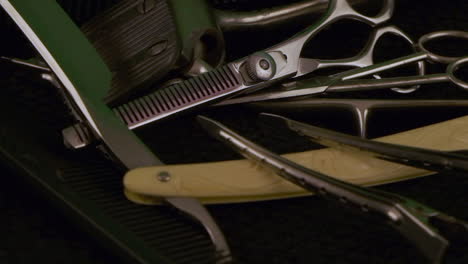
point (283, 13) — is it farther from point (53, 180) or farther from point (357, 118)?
point (53, 180)

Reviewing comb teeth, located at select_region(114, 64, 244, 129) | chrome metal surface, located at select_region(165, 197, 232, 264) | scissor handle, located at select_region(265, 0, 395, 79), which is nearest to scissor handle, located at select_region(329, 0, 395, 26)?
scissor handle, located at select_region(265, 0, 395, 79)

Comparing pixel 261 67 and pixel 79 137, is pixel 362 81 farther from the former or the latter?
pixel 79 137

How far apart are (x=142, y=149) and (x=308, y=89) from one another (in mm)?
135

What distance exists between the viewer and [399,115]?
0.53 meters

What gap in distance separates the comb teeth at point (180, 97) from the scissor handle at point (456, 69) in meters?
0.16

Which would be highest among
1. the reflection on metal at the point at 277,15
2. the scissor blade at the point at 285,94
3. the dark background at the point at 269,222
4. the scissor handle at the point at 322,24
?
the reflection on metal at the point at 277,15

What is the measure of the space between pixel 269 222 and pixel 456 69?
22 cm

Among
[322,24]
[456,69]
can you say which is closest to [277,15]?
[322,24]

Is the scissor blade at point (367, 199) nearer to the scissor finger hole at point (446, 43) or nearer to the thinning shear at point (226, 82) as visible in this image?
the thinning shear at point (226, 82)

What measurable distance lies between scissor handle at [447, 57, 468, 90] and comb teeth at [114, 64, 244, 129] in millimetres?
164

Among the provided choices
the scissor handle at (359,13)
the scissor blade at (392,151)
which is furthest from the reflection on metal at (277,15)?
the scissor blade at (392,151)

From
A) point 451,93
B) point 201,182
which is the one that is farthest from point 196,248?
point 451,93

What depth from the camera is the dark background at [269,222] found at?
0.45 metres

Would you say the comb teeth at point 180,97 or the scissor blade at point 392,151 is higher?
the comb teeth at point 180,97
